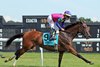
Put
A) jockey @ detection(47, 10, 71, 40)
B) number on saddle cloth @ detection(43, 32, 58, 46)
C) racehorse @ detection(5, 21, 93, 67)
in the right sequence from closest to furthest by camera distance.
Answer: jockey @ detection(47, 10, 71, 40) → racehorse @ detection(5, 21, 93, 67) → number on saddle cloth @ detection(43, 32, 58, 46)

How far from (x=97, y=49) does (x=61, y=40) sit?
7559 mm

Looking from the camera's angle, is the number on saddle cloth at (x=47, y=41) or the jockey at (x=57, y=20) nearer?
the jockey at (x=57, y=20)

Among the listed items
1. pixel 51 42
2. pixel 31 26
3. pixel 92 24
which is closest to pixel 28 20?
pixel 31 26

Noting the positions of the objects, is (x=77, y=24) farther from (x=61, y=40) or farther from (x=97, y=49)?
(x=97, y=49)

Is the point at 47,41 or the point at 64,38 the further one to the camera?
the point at 47,41

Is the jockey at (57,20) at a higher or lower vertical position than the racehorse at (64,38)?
higher

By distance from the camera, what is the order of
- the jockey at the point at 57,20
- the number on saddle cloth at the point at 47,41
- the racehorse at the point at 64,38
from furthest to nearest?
the number on saddle cloth at the point at 47,41
the racehorse at the point at 64,38
the jockey at the point at 57,20

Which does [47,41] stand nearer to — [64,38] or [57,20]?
[64,38]

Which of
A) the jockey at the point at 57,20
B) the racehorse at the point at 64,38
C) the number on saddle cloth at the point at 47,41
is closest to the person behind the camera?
the jockey at the point at 57,20

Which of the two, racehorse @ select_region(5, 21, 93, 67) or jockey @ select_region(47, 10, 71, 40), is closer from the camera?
jockey @ select_region(47, 10, 71, 40)

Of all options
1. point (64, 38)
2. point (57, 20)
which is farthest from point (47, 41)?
point (57, 20)

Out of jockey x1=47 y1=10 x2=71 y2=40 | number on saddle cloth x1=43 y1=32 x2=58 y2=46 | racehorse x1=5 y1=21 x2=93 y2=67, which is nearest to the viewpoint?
jockey x1=47 y1=10 x2=71 y2=40

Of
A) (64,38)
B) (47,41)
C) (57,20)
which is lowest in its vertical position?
(47,41)

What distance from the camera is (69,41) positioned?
10.5m
